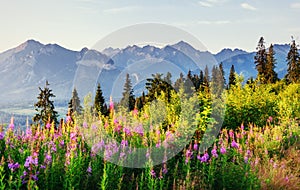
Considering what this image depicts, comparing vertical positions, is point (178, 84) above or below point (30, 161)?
above

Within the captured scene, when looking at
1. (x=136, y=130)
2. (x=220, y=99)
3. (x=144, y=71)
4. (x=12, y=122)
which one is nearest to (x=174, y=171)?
(x=136, y=130)

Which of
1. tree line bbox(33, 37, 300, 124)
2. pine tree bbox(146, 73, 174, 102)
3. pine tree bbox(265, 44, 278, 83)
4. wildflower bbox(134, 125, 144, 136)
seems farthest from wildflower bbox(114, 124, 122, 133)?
pine tree bbox(265, 44, 278, 83)

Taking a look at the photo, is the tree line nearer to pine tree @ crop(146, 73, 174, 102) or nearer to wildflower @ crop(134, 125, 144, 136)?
pine tree @ crop(146, 73, 174, 102)

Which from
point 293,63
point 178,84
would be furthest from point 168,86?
point 293,63

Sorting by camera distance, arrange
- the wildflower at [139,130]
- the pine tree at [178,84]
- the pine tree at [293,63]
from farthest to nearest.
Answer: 1. the pine tree at [293,63]
2. the pine tree at [178,84]
3. the wildflower at [139,130]

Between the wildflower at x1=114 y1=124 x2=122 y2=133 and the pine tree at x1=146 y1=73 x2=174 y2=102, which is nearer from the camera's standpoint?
the wildflower at x1=114 y1=124 x2=122 y2=133

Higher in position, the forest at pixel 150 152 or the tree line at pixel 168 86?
the tree line at pixel 168 86

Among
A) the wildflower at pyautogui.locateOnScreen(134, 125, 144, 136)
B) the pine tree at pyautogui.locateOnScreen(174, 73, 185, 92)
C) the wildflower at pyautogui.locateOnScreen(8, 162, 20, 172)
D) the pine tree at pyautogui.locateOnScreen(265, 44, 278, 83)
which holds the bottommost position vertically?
the wildflower at pyautogui.locateOnScreen(8, 162, 20, 172)

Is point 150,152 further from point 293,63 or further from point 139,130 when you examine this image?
point 293,63

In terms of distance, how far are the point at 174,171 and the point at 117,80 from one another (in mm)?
3368

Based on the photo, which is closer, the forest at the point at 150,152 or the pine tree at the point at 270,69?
the forest at the point at 150,152

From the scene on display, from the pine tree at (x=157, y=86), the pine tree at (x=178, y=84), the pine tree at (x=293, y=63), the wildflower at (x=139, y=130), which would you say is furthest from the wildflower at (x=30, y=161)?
the pine tree at (x=293, y=63)

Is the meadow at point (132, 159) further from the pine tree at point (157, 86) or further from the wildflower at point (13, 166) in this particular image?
the pine tree at point (157, 86)

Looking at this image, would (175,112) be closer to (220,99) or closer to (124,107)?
(124,107)
